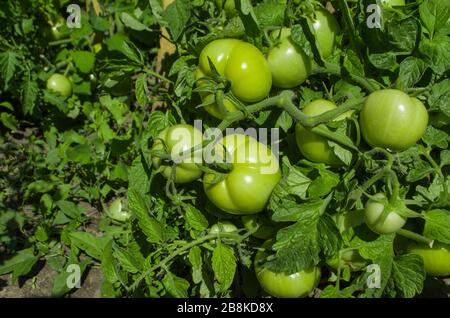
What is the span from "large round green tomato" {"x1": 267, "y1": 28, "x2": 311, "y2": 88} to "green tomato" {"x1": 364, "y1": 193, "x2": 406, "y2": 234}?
0.35 metres

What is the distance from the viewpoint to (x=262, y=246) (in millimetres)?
1234

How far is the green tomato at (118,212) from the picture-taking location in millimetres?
1636

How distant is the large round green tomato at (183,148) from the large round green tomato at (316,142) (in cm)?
25

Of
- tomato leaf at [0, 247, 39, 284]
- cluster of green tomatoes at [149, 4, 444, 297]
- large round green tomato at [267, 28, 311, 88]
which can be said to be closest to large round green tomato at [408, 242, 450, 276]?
cluster of green tomatoes at [149, 4, 444, 297]

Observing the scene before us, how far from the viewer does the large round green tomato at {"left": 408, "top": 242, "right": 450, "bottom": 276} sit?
1.13 meters

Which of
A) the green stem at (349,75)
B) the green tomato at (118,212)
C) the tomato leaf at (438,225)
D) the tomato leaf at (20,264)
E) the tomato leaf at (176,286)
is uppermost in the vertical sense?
the green stem at (349,75)

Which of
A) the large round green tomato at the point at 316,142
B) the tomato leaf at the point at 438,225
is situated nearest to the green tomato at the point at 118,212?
the large round green tomato at the point at 316,142

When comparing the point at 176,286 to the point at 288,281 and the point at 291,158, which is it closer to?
the point at 288,281

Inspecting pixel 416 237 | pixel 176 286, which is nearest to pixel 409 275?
pixel 416 237

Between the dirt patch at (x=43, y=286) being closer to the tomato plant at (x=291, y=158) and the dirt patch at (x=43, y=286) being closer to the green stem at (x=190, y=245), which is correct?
→ the tomato plant at (x=291, y=158)

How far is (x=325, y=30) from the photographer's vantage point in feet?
3.86

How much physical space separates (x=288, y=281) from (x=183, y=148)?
0.41m
